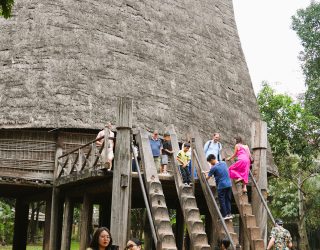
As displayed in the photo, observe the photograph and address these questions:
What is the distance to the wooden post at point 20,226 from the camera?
56.4 feet

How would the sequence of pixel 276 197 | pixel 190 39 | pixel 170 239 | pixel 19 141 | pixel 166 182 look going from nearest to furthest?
1. pixel 170 239
2. pixel 166 182
3. pixel 19 141
4. pixel 190 39
5. pixel 276 197

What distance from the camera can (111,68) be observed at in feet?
49.3

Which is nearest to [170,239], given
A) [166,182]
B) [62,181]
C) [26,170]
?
[166,182]

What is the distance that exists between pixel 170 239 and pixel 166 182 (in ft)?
7.46

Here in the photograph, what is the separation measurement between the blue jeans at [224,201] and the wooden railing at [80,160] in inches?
95.3

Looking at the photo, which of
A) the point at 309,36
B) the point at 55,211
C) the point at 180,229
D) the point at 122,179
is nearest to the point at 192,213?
the point at 122,179

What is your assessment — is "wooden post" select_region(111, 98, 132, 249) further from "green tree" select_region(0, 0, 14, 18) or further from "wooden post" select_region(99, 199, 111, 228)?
"wooden post" select_region(99, 199, 111, 228)

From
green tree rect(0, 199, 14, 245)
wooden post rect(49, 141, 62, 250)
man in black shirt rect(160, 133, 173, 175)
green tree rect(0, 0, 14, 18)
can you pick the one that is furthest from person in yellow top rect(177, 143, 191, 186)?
green tree rect(0, 199, 14, 245)

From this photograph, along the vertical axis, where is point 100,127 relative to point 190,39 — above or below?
below

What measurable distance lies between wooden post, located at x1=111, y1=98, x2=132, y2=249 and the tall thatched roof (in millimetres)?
4187

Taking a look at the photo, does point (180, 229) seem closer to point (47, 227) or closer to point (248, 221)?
point (47, 227)

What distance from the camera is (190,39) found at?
17.8m

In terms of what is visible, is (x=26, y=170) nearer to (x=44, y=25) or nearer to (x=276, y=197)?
(x=44, y=25)

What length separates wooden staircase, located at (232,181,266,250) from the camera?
9.11 metres
